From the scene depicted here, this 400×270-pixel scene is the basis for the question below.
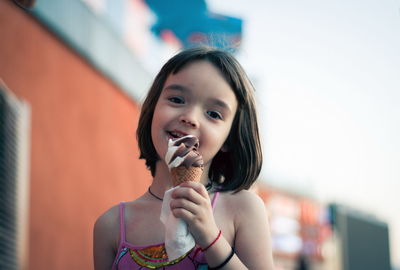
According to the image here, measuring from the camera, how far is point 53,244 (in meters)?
5.66

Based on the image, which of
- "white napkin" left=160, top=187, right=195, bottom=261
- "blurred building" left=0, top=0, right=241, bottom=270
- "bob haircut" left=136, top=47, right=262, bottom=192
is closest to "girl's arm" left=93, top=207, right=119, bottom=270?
"bob haircut" left=136, top=47, right=262, bottom=192

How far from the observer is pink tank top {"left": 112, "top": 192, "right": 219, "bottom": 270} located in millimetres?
1449

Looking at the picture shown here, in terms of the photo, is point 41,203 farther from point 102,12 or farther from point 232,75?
point 232,75

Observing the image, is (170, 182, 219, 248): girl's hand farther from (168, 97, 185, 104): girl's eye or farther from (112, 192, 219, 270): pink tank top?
(168, 97, 185, 104): girl's eye

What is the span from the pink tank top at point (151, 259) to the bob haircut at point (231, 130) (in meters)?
0.30

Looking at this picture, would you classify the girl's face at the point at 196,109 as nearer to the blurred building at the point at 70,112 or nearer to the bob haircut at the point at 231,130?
the bob haircut at the point at 231,130

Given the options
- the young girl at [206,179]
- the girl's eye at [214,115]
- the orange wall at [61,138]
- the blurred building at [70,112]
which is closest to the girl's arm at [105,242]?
the young girl at [206,179]

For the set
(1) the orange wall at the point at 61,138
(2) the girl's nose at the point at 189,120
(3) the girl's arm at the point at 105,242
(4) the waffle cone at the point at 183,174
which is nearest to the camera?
(4) the waffle cone at the point at 183,174

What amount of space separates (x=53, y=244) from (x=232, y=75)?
15.5 feet

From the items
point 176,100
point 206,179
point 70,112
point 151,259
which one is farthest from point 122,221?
point 70,112

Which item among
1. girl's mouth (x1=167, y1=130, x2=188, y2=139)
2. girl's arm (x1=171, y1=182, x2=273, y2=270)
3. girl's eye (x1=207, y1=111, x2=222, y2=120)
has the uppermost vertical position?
girl's eye (x1=207, y1=111, x2=222, y2=120)

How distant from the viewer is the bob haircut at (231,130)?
164cm

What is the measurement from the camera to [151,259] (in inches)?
57.6

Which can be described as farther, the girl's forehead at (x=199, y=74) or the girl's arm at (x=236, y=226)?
the girl's forehead at (x=199, y=74)
